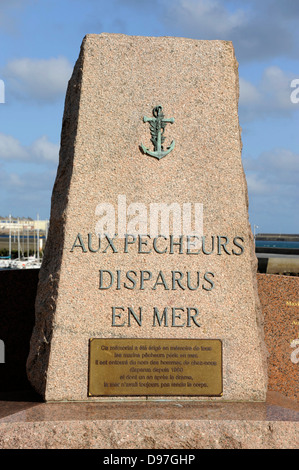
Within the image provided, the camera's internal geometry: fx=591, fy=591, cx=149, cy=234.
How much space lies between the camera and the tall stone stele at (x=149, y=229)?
17.6ft

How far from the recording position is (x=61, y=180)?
5754mm

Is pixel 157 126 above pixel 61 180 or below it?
above

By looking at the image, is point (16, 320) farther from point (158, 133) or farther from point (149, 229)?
point (158, 133)

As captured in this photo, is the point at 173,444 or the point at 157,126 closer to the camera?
the point at 173,444

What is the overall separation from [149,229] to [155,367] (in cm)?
127

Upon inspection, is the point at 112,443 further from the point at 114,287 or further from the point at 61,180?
the point at 61,180

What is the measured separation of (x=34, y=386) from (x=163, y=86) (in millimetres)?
3089

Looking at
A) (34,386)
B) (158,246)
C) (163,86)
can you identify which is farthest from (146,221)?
(34,386)

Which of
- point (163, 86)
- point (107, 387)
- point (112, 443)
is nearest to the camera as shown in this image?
point (112, 443)

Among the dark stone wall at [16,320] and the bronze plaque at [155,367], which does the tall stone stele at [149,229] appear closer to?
the bronze plaque at [155,367]

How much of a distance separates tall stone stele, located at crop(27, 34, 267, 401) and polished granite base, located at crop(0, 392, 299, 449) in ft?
1.36

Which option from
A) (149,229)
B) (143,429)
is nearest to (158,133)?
(149,229)

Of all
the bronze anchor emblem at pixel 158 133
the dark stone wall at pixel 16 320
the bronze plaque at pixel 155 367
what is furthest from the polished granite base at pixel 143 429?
the bronze anchor emblem at pixel 158 133

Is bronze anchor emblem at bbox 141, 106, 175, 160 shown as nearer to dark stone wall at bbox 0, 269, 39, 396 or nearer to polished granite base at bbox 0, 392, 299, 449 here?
dark stone wall at bbox 0, 269, 39, 396
